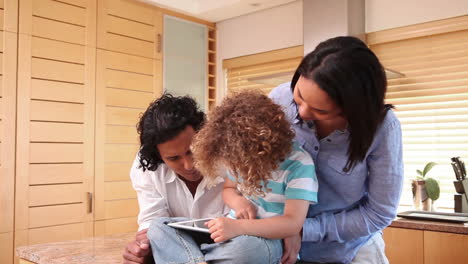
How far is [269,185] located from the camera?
1275 mm

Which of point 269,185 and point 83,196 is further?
point 83,196

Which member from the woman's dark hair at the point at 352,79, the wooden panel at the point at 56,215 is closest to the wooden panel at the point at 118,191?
the wooden panel at the point at 56,215

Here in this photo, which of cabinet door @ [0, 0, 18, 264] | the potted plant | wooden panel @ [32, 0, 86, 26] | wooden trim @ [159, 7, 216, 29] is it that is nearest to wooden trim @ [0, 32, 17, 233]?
cabinet door @ [0, 0, 18, 264]

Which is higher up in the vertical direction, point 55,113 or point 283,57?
point 283,57

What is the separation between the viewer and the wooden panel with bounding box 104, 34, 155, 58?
3814mm

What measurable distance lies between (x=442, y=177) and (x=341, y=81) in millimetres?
2575

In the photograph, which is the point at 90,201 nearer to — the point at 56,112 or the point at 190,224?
the point at 56,112

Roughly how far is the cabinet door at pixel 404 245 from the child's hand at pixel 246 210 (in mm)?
1791

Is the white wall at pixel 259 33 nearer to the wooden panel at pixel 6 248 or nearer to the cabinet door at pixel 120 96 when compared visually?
the cabinet door at pixel 120 96

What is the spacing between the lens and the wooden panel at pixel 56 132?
10.9 ft

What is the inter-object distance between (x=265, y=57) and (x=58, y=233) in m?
2.25

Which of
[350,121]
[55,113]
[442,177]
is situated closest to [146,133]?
[350,121]

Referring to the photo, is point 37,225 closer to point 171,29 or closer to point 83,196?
point 83,196

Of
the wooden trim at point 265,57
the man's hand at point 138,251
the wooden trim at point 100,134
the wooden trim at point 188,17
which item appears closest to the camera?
the man's hand at point 138,251
